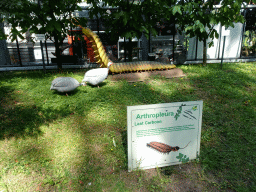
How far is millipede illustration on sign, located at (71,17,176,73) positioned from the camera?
20.4 ft

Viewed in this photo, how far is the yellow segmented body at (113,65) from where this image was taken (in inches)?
245

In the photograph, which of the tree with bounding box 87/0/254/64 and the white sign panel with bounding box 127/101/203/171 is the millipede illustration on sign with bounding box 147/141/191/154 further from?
the tree with bounding box 87/0/254/64

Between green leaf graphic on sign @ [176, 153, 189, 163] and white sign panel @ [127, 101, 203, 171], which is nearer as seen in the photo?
white sign panel @ [127, 101, 203, 171]

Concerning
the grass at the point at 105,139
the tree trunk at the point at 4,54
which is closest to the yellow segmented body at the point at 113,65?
the grass at the point at 105,139

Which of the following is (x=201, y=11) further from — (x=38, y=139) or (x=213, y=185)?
(x=38, y=139)

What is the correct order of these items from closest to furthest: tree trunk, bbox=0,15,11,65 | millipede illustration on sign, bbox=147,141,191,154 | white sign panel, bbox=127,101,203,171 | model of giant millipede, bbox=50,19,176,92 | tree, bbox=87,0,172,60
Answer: white sign panel, bbox=127,101,203,171 < millipede illustration on sign, bbox=147,141,191,154 < model of giant millipede, bbox=50,19,176,92 < tree, bbox=87,0,172,60 < tree trunk, bbox=0,15,11,65

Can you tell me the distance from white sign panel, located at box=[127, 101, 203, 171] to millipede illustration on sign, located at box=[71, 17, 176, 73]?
4118 millimetres

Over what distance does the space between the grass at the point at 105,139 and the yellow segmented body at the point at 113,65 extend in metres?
1.04

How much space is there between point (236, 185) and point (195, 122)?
94 cm

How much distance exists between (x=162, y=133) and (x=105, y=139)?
3.82ft

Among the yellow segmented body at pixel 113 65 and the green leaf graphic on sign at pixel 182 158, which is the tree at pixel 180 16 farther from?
the green leaf graphic on sign at pixel 182 158

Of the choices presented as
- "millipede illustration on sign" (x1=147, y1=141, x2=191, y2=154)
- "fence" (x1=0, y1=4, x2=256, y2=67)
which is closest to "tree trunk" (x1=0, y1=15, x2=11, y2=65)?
"fence" (x1=0, y1=4, x2=256, y2=67)

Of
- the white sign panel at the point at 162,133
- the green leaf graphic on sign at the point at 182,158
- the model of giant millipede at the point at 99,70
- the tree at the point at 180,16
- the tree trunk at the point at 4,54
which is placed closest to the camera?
the white sign panel at the point at 162,133

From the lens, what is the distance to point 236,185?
2.48m
